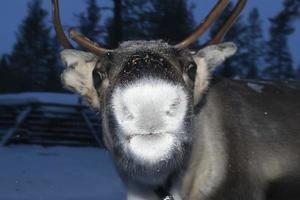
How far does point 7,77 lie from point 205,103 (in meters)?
30.6

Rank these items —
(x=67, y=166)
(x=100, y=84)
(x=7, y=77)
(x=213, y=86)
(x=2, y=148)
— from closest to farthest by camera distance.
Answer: (x=100, y=84) → (x=213, y=86) → (x=67, y=166) → (x=2, y=148) → (x=7, y=77)

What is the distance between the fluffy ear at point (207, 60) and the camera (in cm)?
401

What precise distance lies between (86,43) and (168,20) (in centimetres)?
1599

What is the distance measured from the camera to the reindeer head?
9.82 feet

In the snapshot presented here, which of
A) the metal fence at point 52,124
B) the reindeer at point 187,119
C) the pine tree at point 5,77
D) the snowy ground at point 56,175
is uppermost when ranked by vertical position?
the reindeer at point 187,119

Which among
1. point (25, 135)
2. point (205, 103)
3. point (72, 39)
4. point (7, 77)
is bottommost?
point (7, 77)

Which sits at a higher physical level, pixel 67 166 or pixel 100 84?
pixel 100 84

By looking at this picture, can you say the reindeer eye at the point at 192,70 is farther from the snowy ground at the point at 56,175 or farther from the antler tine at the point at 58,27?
the snowy ground at the point at 56,175

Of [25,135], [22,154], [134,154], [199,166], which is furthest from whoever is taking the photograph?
[25,135]

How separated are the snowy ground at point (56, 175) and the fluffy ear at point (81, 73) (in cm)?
402

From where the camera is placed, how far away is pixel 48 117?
54.0ft

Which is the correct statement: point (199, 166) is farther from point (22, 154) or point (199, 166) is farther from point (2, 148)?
point (2, 148)

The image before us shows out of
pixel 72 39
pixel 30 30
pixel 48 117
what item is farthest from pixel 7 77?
pixel 72 39

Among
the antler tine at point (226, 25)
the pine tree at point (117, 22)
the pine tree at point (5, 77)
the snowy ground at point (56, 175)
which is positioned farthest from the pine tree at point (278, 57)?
the antler tine at point (226, 25)
